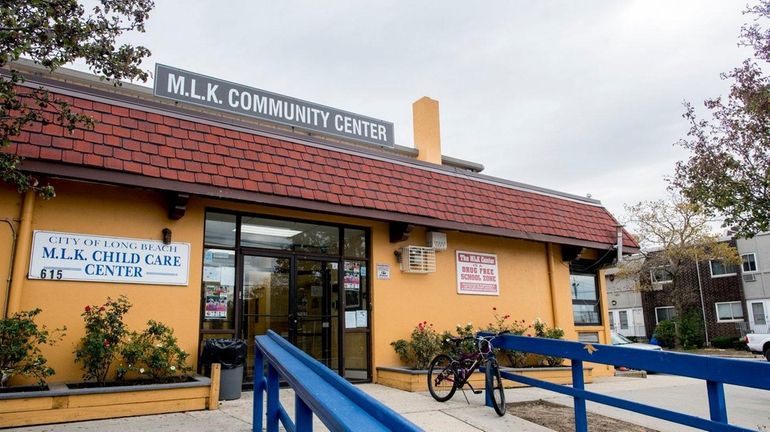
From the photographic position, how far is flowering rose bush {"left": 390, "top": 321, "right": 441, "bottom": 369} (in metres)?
9.16

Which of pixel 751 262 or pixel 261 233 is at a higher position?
pixel 751 262

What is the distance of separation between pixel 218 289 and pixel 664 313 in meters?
37.5

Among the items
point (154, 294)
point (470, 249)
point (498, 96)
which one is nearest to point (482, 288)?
point (470, 249)

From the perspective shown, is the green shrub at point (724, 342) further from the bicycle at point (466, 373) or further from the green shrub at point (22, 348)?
the green shrub at point (22, 348)

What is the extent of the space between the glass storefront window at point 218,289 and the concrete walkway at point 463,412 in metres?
1.14

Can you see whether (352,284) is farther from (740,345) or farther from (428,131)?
(740,345)

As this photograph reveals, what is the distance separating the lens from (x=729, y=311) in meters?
33.1

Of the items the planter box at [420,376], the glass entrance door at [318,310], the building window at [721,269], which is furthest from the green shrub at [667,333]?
the glass entrance door at [318,310]

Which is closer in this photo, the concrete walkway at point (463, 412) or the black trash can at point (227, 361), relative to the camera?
the concrete walkway at point (463, 412)

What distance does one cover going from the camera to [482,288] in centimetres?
1099

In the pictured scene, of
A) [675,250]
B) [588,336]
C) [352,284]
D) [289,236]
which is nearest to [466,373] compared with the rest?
[352,284]

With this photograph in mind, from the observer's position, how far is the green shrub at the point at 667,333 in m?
33.5

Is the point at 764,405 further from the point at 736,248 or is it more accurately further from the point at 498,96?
the point at 736,248

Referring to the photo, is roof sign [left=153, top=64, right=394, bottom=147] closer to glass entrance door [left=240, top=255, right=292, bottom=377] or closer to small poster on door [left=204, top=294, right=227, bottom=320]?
glass entrance door [left=240, top=255, right=292, bottom=377]
